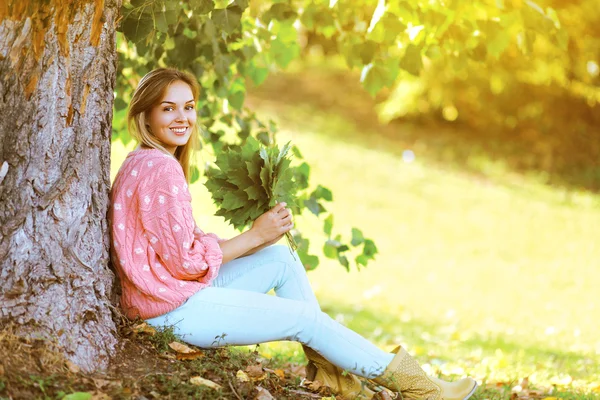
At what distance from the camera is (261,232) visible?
3.39 metres

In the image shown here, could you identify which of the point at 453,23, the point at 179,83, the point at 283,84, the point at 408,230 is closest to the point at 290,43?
the point at 453,23

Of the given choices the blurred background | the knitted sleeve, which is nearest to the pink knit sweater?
the knitted sleeve

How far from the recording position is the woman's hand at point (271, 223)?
11.1 ft

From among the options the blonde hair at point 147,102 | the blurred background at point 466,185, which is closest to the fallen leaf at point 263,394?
the blonde hair at point 147,102

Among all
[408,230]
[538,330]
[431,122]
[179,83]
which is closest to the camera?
[179,83]

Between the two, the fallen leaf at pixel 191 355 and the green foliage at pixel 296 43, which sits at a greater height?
the green foliage at pixel 296 43

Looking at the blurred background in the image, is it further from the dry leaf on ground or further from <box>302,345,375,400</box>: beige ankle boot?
the dry leaf on ground

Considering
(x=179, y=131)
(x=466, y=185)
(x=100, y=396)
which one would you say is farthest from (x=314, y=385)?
(x=466, y=185)

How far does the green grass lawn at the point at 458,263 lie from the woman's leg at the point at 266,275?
3.05 ft

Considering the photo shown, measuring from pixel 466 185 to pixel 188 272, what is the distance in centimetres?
1052

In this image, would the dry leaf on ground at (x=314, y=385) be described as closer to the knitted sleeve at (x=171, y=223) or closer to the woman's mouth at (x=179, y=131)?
the knitted sleeve at (x=171, y=223)

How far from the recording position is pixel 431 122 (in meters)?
16.6

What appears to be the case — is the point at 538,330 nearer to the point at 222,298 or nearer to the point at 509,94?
the point at 222,298

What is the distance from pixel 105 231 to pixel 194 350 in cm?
61
